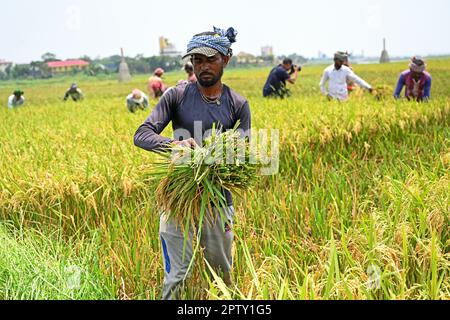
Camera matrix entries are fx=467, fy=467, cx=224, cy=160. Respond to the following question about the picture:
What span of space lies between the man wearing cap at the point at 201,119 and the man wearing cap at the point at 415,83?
4418 mm

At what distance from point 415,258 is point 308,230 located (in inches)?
35.5

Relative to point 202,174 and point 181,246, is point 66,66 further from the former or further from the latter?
point 202,174

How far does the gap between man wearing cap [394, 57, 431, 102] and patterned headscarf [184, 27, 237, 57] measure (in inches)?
174

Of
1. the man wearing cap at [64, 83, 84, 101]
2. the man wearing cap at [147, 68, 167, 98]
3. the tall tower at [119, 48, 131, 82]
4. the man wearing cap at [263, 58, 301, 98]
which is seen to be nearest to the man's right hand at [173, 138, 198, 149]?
the man wearing cap at [263, 58, 301, 98]

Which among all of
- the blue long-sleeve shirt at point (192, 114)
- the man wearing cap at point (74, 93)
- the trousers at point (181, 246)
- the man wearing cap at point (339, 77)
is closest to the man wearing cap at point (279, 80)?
the man wearing cap at point (339, 77)

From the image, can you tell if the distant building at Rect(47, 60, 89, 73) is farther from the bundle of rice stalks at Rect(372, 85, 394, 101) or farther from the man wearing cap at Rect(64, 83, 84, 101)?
the bundle of rice stalks at Rect(372, 85, 394, 101)

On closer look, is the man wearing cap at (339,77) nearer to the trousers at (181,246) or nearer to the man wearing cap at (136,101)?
the man wearing cap at (136,101)

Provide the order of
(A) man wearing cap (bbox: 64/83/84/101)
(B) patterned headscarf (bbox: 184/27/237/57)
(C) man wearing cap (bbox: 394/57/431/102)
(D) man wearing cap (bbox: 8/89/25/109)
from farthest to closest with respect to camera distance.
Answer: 1. (A) man wearing cap (bbox: 64/83/84/101)
2. (D) man wearing cap (bbox: 8/89/25/109)
3. (C) man wearing cap (bbox: 394/57/431/102)
4. (B) patterned headscarf (bbox: 184/27/237/57)

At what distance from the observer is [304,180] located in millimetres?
4090

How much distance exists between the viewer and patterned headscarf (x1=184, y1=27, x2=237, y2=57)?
2139 millimetres

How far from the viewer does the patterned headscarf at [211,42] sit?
7.02 ft

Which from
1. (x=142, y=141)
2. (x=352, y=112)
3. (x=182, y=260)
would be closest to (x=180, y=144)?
(x=142, y=141)

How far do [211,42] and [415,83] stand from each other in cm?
488

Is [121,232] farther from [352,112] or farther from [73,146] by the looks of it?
[352,112]
